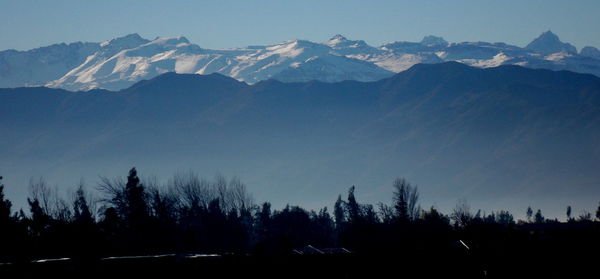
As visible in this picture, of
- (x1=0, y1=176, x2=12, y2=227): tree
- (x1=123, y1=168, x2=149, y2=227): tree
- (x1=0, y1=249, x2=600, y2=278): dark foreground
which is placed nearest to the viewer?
(x1=0, y1=249, x2=600, y2=278): dark foreground

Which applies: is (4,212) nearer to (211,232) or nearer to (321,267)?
(321,267)

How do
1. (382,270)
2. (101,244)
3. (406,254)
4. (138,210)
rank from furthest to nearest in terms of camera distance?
(138,210) → (101,244) → (406,254) → (382,270)

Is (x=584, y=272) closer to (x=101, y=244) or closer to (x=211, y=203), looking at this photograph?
(x=101, y=244)

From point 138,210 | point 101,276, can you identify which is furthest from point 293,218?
point 101,276

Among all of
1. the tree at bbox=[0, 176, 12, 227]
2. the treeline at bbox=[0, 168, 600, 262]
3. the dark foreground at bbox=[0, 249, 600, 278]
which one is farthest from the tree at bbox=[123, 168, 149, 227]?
the dark foreground at bbox=[0, 249, 600, 278]

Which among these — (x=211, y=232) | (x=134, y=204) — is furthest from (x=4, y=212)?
(x=211, y=232)

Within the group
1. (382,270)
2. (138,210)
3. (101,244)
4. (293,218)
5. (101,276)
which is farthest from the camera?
(293,218)

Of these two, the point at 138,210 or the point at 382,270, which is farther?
the point at 138,210

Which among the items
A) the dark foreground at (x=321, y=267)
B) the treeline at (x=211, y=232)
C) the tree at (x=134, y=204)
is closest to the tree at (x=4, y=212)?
the treeline at (x=211, y=232)

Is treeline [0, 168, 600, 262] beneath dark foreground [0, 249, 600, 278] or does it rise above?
above

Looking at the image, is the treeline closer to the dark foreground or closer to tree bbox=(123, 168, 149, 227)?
tree bbox=(123, 168, 149, 227)

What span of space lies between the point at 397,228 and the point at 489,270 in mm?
63433

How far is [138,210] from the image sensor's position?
490 feet

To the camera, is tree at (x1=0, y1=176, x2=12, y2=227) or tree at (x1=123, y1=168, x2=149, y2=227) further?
tree at (x1=123, y1=168, x2=149, y2=227)
